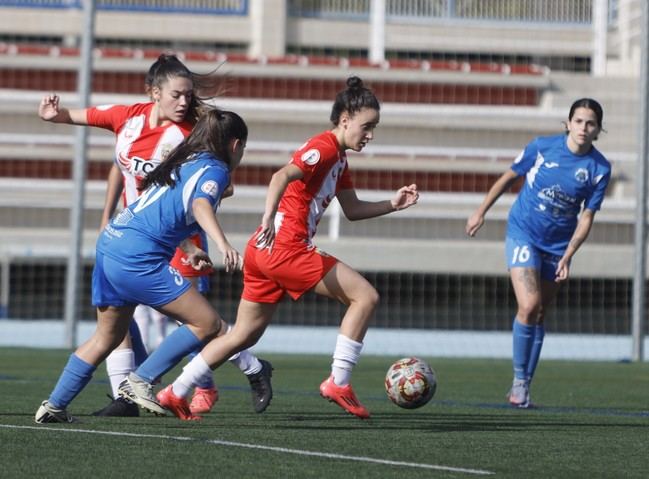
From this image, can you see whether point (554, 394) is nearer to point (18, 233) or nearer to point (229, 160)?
point (229, 160)

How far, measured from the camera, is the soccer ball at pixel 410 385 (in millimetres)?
6816

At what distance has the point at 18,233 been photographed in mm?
21641

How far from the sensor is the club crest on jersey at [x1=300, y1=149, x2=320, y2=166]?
21.6ft

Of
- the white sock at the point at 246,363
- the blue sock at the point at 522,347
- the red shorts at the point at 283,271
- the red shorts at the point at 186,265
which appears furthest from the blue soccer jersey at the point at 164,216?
the blue sock at the point at 522,347

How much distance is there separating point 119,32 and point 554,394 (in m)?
17.5

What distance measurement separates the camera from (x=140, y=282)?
5.92 meters

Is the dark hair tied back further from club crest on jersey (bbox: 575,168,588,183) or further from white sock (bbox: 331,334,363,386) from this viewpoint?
club crest on jersey (bbox: 575,168,588,183)

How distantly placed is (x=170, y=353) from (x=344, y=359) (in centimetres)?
82

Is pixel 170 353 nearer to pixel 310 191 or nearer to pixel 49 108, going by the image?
pixel 310 191

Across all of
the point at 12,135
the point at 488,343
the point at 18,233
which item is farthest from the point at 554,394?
the point at 12,135

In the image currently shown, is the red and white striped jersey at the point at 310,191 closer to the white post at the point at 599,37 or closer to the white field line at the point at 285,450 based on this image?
the white field line at the point at 285,450

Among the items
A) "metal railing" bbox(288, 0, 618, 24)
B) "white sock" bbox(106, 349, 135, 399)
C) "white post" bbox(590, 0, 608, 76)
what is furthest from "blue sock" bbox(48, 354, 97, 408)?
"metal railing" bbox(288, 0, 618, 24)

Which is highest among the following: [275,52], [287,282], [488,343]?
[275,52]

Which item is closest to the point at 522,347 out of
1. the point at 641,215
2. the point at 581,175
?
the point at 581,175
